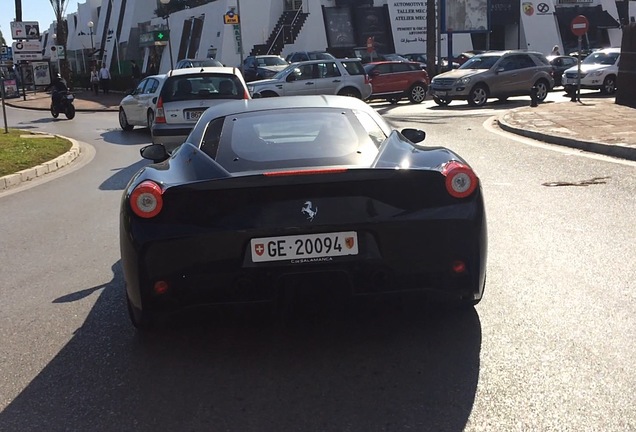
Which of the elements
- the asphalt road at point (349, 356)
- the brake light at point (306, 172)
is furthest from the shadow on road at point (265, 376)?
the brake light at point (306, 172)

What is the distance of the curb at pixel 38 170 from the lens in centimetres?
1223

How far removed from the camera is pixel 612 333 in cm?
439

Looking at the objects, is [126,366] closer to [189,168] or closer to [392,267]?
[189,168]

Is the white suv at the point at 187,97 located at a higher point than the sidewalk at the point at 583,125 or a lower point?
higher

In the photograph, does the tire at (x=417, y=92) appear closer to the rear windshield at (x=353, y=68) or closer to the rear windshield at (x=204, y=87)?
the rear windshield at (x=353, y=68)

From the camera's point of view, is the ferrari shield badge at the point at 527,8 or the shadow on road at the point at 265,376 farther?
the ferrari shield badge at the point at 527,8

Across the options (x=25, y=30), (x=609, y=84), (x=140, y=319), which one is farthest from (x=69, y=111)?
(x=140, y=319)

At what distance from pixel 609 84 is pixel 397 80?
7.59 metres

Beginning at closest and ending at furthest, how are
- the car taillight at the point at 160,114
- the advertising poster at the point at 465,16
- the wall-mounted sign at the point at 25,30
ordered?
the car taillight at the point at 160,114, the wall-mounted sign at the point at 25,30, the advertising poster at the point at 465,16

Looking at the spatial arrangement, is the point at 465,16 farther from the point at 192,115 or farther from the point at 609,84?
the point at 192,115

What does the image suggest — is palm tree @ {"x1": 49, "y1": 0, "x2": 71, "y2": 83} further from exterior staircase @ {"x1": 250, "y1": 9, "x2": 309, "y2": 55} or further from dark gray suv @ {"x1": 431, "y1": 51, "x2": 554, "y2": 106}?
dark gray suv @ {"x1": 431, "y1": 51, "x2": 554, "y2": 106}

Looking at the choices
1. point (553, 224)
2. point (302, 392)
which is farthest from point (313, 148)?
point (553, 224)

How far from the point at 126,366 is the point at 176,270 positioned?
24.8 inches

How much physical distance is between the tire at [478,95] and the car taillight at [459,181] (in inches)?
865
